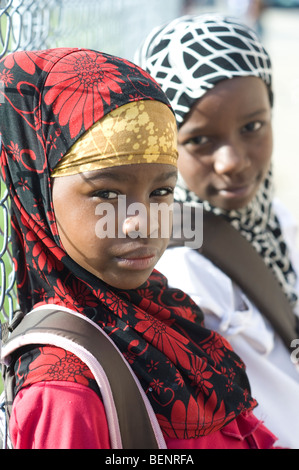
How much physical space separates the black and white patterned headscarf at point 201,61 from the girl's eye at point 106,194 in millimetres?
706

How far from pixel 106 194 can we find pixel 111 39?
3.31m

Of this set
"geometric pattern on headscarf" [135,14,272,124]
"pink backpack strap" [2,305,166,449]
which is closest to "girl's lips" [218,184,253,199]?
"geometric pattern on headscarf" [135,14,272,124]

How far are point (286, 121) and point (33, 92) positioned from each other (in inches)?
275

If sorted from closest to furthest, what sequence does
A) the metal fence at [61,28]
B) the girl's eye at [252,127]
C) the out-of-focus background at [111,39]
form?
the metal fence at [61,28] → the out-of-focus background at [111,39] → the girl's eye at [252,127]

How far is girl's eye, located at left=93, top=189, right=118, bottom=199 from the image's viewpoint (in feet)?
4.27

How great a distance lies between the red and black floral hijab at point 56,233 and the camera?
4.28ft

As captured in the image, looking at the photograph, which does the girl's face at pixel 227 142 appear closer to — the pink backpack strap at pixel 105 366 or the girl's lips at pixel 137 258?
the girl's lips at pixel 137 258

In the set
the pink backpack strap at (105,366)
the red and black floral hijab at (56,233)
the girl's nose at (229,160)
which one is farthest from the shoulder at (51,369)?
the girl's nose at (229,160)

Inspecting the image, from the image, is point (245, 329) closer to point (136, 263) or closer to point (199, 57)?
point (136, 263)

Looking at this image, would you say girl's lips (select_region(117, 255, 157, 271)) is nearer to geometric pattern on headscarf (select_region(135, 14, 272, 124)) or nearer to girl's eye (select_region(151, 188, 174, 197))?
girl's eye (select_region(151, 188, 174, 197))

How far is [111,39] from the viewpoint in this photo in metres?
4.32

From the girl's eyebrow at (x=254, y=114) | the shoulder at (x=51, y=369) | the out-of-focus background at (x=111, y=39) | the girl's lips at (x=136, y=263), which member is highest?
the out-of-focus background at (x=111, y=39)

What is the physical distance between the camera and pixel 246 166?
1.94 meters
